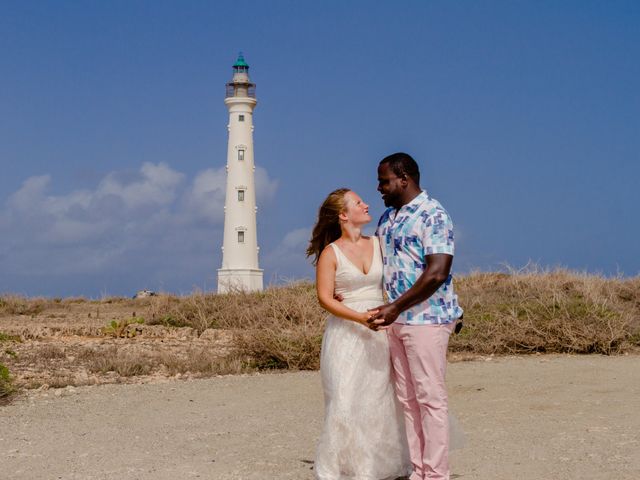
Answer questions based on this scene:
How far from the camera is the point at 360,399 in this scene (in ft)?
20.5

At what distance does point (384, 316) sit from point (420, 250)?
19.3 inches

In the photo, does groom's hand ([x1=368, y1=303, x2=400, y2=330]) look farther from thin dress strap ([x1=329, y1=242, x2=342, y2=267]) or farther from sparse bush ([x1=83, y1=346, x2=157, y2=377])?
sparse bush ([x1=83, y1=346, x2=157, y2=377])

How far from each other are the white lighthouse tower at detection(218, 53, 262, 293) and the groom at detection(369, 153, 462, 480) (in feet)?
105

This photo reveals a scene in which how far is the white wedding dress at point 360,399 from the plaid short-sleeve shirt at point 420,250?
426mm

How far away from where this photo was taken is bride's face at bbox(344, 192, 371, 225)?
6293 millimetres

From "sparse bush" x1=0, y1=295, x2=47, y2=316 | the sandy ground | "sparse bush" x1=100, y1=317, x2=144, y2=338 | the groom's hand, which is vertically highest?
"sparse bush" x1=0, y1=295, x2=47, y2=316

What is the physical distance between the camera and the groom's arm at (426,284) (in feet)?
18.1

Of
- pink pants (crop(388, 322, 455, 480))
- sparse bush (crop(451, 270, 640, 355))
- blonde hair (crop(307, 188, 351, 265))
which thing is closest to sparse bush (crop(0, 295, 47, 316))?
sparse bush (crop(451, 270, 640, 355))

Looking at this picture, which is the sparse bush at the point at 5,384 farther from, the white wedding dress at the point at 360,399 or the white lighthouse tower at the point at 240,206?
the white lighthouse tower at the point at 240,206

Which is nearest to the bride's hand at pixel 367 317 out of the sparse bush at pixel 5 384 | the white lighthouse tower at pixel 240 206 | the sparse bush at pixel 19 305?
the sparse bush at pixel 5 384

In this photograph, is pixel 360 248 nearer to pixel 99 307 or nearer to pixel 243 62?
pixel 99 307

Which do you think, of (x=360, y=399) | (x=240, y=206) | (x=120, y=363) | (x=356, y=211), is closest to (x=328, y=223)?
(x=356, y=211)

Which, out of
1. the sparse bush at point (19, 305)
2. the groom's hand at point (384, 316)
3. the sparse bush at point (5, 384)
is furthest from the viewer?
the sparse bush at point (19, 305)

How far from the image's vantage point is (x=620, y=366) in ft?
40.0
